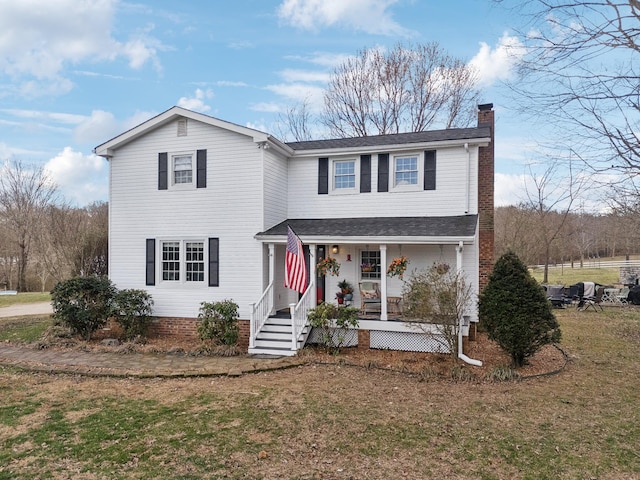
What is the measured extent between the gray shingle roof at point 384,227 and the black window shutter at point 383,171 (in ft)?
3.13

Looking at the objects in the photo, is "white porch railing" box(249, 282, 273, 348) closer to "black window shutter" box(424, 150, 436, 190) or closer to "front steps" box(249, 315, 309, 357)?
"front steps" box(249, 315, 309, 357)

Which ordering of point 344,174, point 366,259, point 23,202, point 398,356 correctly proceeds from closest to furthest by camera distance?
1. point 398,356
2. point 366,259
3. point 344,174
4. point 23,202

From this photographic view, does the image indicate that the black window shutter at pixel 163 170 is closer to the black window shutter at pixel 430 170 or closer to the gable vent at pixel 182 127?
the gable vent at pixel 182 127

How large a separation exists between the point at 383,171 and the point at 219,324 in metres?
6.34

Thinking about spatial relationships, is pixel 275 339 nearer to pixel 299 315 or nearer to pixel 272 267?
pixel 299 315

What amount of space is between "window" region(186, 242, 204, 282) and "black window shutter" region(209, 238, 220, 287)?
0.34 m

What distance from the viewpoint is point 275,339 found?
413 inches

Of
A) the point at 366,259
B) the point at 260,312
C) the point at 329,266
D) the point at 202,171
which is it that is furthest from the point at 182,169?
the point at 366,259

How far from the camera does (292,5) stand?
1401 cm

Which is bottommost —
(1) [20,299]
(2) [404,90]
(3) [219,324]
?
(1) [20,299]

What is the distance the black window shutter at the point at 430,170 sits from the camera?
1166 centimetres

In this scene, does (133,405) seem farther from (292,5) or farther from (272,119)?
(272,119)

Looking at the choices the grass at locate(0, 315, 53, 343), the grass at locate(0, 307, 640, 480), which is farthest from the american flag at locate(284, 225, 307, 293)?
the grass at locate(0, 315, 53, 343)

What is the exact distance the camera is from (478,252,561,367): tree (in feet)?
26.7
